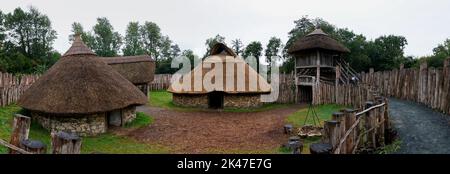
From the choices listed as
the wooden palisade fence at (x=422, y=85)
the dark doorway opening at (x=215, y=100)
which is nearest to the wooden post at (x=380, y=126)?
the wooden palisade fence at (x=422, y=85)

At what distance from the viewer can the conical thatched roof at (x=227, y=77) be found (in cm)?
2189

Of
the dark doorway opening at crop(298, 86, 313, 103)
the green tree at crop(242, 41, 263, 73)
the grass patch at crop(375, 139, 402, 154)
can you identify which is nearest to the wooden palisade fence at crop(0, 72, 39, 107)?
the grass patch at crop(375, 139, 402, 154)

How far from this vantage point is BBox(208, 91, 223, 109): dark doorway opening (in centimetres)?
2223

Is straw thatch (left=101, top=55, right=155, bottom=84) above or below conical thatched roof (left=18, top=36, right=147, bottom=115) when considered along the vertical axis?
above

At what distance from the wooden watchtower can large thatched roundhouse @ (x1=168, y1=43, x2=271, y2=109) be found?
8.65ft

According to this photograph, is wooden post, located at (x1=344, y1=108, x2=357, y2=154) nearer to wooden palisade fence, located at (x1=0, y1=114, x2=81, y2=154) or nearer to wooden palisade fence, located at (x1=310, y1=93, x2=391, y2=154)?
wooden palisade fence, located at (x1=310, y1=93, x2=391, y2=154)

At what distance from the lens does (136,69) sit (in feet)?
87.1

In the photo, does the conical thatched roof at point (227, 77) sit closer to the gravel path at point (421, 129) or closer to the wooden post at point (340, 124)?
the gravel path at point (421, 129)

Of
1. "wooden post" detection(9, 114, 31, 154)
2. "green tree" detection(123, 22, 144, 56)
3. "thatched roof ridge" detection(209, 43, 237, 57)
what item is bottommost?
"wooden post" detection(9, 114, 31, 154)

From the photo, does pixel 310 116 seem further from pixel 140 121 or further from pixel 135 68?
pixel 135 68

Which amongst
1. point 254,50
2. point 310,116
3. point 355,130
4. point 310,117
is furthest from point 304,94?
point 254,50

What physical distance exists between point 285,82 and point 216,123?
9.56 m

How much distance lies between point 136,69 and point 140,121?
10.9 m
